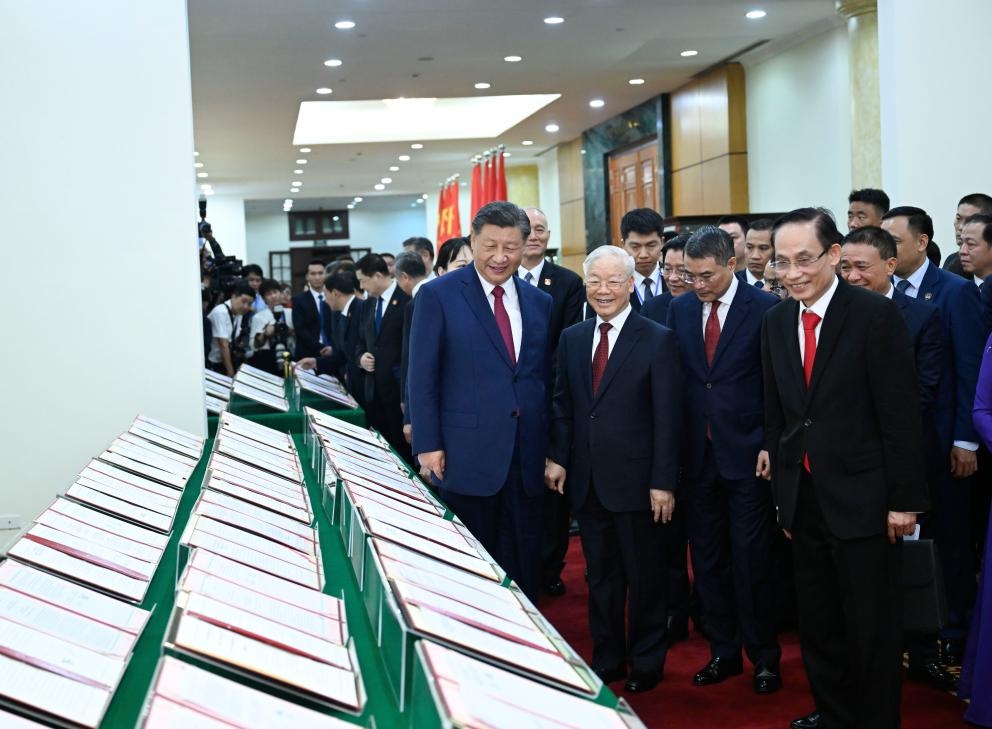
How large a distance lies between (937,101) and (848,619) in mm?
4288

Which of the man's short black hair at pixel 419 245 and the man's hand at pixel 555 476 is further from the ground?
the man's short black hair at pixel 419 245

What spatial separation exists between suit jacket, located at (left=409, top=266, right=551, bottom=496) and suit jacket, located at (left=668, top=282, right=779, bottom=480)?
0.54 meters

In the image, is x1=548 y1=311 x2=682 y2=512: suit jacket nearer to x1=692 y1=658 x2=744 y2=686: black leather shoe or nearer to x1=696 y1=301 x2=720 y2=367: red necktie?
x1=696 y1=301 x2=720 y2=367: red necktie

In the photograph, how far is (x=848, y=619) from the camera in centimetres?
277

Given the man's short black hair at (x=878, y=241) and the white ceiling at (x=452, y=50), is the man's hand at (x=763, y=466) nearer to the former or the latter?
the man's short black hair at (x=878, y=241)

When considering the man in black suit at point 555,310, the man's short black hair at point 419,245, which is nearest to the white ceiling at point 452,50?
the man's short black hair at point 419,245

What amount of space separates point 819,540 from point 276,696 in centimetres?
186

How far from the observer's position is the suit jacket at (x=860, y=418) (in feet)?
8.65

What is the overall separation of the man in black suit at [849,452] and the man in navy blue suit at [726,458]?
1.65 feet

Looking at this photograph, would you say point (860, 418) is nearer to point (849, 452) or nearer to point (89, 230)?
point (849, 452)

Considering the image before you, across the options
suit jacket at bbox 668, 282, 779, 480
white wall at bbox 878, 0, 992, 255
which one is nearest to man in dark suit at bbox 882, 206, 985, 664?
suit jacket at bbox 668, 282, 779, 480

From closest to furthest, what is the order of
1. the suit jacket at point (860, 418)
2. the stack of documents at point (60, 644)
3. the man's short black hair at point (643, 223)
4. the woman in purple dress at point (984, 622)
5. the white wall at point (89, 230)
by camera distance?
the stack of documents at point (60, 644), the suit jacket at point (860, 418), the woman in purple dress at point (984, 622), the white wall at point (89, 230), the man's short black hair at point (643, 223)

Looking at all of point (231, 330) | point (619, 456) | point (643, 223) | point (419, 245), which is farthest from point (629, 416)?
point (231, 330)

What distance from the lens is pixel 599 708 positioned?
1319 mm
